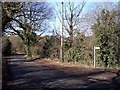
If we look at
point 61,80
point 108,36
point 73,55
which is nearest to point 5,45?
point 73,55

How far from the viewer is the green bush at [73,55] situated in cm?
2592

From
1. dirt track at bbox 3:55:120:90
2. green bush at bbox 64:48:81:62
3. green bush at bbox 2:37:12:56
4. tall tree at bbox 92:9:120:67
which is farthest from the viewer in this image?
green bush at bbox 64:48:81:62

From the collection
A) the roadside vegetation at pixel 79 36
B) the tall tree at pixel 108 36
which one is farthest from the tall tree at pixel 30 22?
the tall tree at pixel 108 36

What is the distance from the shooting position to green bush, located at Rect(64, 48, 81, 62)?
85.1ft

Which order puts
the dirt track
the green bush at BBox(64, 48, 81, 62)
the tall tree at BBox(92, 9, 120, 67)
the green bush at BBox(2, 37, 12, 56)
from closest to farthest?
the dirt track → the green bush at BBox(2, 37, 12, 56) → the tall tree at BBox(92, 9, 120, 67) → the green bush at BBox(64, 48, 81, 62)

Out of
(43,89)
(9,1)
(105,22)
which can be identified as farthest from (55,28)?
(43,89)

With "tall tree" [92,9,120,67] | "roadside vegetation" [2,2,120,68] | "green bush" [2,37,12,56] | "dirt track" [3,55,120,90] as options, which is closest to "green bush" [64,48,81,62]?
"roadside vegetation" [2,2,120,68]

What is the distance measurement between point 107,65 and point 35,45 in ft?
60.7

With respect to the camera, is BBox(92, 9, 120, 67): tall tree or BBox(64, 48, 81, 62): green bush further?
BBox(64, 48, 81, 62): green bush

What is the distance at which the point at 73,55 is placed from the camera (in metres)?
26.8

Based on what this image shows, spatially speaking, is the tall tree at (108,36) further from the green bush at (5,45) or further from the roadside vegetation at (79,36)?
the green bush at (5,45)

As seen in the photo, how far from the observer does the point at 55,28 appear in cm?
3756

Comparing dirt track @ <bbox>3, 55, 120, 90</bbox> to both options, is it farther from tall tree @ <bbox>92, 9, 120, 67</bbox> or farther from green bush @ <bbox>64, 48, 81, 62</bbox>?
green bush @ <bbox>64, 48, 81, 62</bbox>

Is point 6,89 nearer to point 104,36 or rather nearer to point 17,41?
point 104,36
